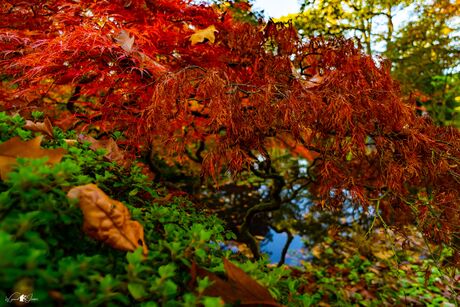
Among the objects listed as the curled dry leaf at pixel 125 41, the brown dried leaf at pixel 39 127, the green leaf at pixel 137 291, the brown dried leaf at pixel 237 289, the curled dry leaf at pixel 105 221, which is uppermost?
the curled dry leaf at pixel 125 41

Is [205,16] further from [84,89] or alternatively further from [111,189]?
[111,189]

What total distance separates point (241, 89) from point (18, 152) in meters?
1.39

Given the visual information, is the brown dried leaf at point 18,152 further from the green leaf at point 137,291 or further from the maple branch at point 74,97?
the maple branch at point 74,97

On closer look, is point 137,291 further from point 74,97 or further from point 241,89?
point 74,97

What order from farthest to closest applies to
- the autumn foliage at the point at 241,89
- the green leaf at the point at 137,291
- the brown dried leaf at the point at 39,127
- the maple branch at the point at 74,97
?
the maple branch at the point at 74,97 → the autumn foliage at the point at 241,89 → the brown dried leaf at the point at 39,127 → the green leaf at the point at 137,291

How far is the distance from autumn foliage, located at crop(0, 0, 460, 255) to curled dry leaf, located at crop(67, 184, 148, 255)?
984mm

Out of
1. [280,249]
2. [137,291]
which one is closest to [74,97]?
[137,291]

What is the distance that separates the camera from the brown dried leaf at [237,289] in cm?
88

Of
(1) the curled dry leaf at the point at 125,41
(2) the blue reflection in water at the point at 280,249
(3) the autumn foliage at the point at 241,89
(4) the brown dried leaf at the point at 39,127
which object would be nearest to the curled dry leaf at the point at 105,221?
(4) the brown dried leaf at the point at 39,127

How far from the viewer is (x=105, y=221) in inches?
35.6

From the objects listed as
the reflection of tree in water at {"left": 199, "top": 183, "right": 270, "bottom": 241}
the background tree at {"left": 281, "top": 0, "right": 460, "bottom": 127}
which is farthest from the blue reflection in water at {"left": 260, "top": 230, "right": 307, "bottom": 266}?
the background tree at {"left": 281, "top": 0, "right": 460, "bottom": 127}

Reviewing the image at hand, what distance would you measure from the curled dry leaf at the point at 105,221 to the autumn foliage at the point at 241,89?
3.23 ft

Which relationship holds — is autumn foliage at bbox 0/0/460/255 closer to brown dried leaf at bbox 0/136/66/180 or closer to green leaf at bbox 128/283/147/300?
brown dried leaf at bbox 0/136/66/180

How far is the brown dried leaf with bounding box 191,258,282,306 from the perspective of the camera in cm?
88
